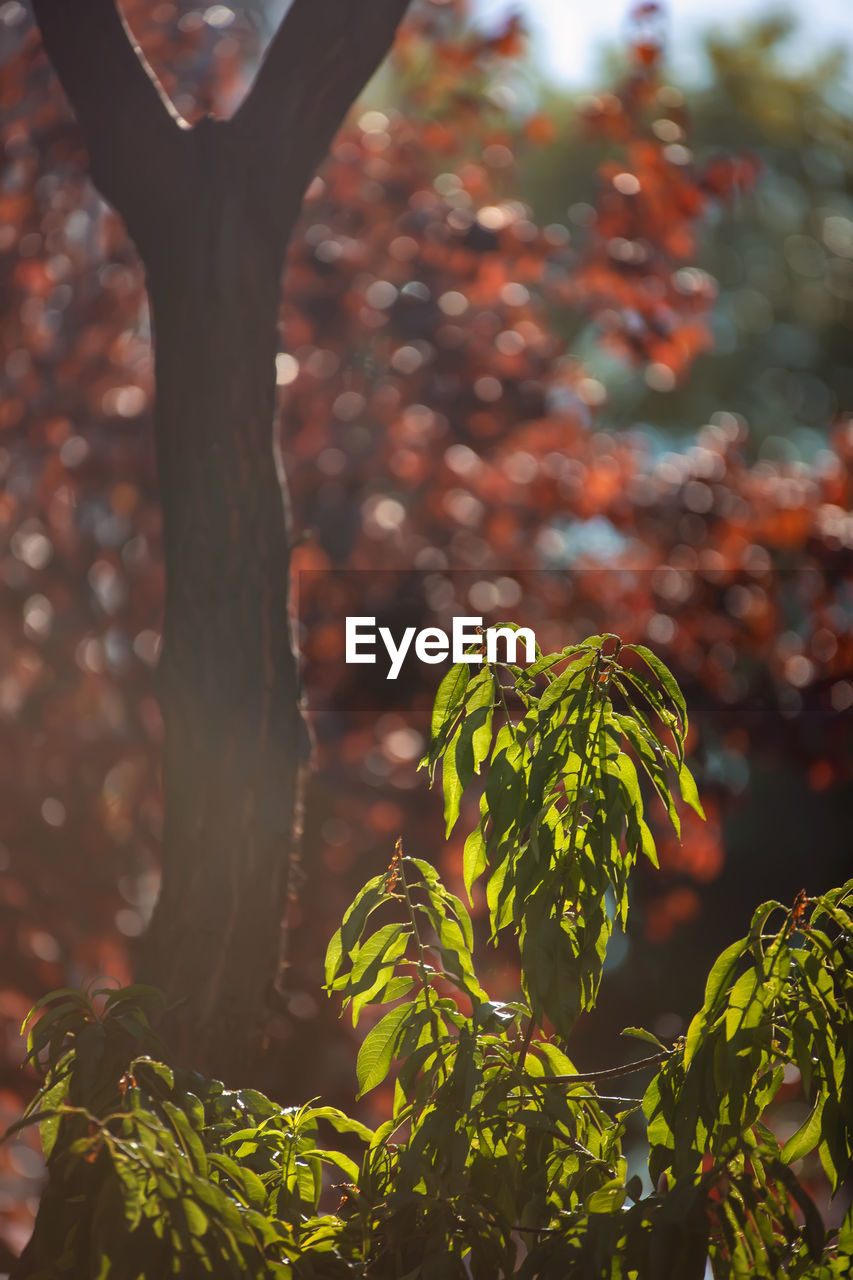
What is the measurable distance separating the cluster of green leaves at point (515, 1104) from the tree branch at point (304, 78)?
1552mm

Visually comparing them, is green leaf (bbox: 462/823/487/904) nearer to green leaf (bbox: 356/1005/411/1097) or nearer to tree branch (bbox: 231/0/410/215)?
green leaf (bbox: 356/1005/411/1097)

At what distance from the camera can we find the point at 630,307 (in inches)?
207

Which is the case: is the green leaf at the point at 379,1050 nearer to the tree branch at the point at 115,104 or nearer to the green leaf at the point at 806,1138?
the green leaf at the point at 806,1138

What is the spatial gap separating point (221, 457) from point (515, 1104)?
1460 mm

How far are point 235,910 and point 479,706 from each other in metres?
0.98

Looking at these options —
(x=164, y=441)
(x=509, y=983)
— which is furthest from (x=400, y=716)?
(x=164, y=441)

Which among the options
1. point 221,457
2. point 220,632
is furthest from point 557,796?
point 221,457

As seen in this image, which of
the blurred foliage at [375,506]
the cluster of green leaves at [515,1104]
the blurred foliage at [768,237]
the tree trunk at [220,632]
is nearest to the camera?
the cluster of green leaves at [515,1104]

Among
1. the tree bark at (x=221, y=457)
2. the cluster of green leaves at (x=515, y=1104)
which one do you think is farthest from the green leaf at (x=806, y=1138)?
the tree bark at (x=221, y=457)

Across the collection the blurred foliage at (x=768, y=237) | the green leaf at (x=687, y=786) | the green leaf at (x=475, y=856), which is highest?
the green leaf at (x=687, y=786)

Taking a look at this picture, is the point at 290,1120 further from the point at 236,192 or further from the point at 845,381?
the point at 845,381

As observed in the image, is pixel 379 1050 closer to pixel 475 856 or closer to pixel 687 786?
pixel 475 856

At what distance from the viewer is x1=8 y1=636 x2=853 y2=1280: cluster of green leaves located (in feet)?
4.33

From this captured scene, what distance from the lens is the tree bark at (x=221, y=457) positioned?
7.59 feet
